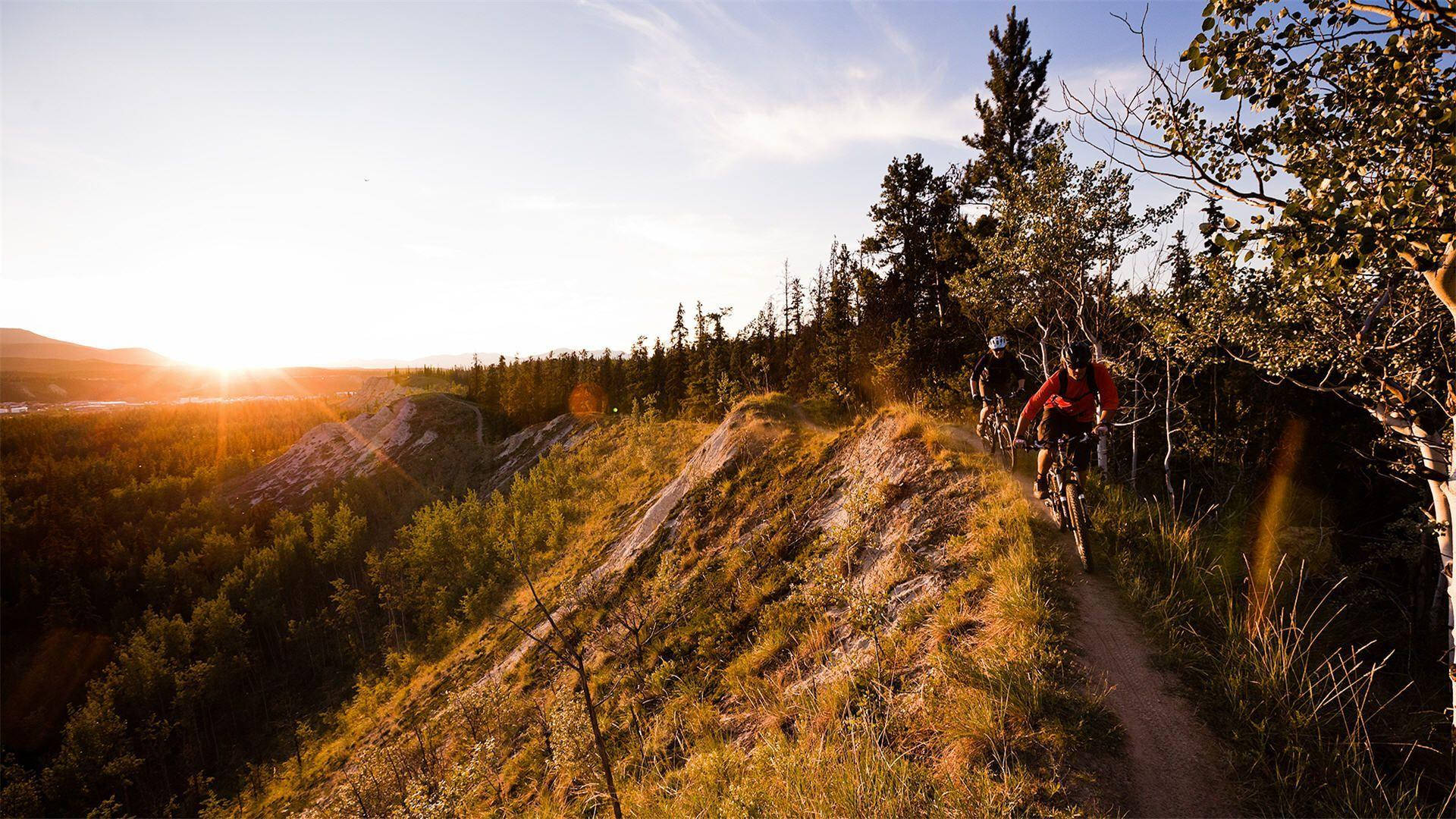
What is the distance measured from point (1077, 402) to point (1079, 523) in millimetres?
1781

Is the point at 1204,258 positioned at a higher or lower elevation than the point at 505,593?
higher

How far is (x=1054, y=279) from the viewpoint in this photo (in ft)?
53.2

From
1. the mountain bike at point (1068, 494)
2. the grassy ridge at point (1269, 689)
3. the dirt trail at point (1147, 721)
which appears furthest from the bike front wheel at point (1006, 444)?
the dirt trail at point (1147, 721)

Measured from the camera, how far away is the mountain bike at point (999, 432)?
34.1 ft

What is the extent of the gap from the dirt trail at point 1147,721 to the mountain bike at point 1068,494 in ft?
2.18

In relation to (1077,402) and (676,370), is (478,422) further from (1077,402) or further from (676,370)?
(1077,402)

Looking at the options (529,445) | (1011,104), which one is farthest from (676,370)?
(1011,104)

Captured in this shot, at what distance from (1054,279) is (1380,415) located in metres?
9.50

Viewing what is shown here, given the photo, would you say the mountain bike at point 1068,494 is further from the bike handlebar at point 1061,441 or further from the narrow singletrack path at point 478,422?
the narrow singletrack path at point 478,422

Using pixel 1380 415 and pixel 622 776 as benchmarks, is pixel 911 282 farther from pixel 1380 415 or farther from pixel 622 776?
pixel 622 776

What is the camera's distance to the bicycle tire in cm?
707

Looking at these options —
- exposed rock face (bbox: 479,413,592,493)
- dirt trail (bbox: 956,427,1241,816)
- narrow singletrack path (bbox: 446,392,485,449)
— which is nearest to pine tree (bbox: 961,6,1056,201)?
dirt trail (bbox: 956,427,1241,816)

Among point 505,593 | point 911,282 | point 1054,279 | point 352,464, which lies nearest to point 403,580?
point 505,593

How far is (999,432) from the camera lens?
1080 centimetres
